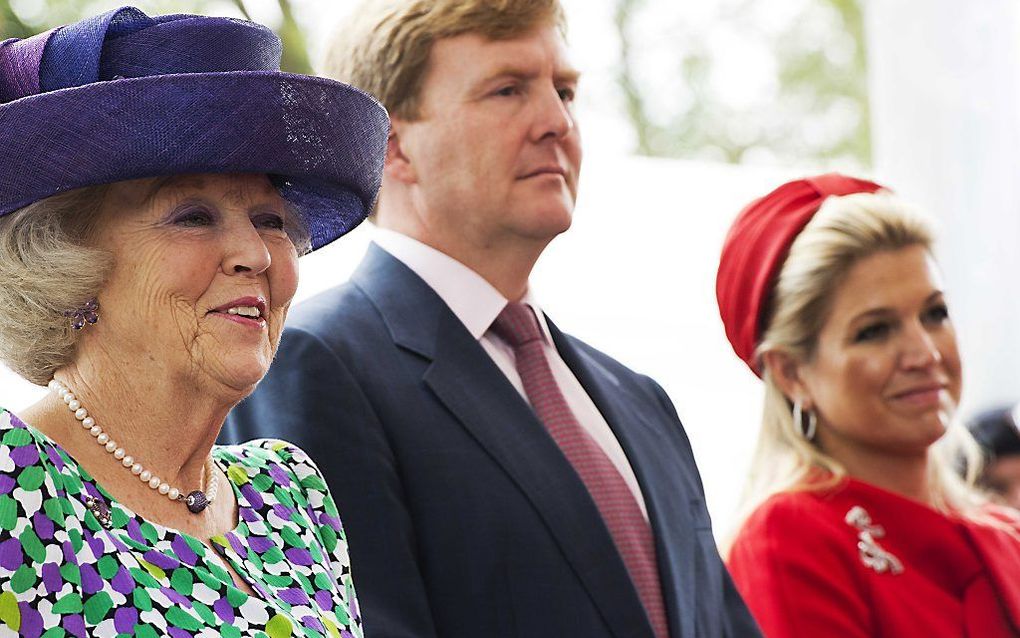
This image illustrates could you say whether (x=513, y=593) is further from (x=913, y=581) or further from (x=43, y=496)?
(x=913, y=581)

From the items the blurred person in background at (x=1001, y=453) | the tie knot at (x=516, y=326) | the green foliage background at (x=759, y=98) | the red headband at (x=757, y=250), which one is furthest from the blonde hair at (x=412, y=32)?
the green foliage background at (x=759, y=98)

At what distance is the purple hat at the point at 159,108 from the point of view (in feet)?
5.31

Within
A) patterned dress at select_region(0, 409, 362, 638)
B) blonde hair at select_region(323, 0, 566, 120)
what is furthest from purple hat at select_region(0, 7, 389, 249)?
blonde hair at select_region(323, 0, 566, 120)

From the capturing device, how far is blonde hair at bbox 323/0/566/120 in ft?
8.56

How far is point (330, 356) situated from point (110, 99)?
72 centimetres

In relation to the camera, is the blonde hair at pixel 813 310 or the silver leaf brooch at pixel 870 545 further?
the blonde hair at pixel 813 310

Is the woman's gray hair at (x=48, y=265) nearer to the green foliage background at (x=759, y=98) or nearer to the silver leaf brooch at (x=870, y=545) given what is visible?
the silver leaf brooch at (x=870, y=545)

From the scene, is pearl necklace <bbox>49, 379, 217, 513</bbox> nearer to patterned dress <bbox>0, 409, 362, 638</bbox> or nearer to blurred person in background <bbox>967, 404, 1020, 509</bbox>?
patterned dress <bbox>0, 409, 362, 638</bbox>

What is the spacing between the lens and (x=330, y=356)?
226cm

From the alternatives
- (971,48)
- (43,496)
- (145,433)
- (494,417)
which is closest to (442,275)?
(494,417)

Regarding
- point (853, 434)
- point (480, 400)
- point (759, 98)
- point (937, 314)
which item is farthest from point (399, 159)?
point (759, 98)

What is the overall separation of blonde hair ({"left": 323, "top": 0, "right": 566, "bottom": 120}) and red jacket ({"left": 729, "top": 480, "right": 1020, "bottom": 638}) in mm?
→ 1052

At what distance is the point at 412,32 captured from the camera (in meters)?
2.63

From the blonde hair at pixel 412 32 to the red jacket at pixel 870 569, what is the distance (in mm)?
1052
